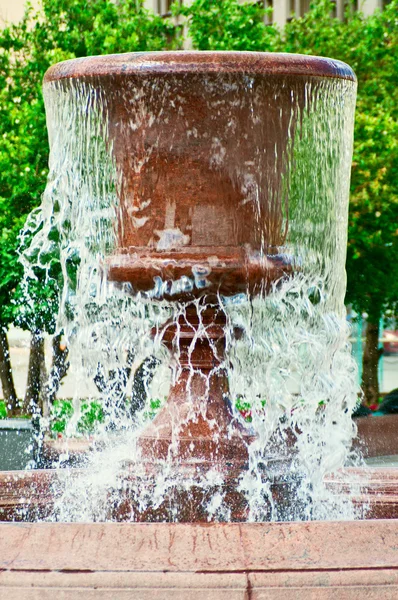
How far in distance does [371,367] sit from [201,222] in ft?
49.8

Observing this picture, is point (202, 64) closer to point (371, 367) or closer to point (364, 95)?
point (364, 95)

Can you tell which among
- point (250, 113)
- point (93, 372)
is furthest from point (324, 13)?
point (250, 113)

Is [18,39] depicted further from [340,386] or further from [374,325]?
[340,386]

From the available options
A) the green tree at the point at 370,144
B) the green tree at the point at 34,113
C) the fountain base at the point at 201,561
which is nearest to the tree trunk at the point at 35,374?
the green tree at the point at 34,113

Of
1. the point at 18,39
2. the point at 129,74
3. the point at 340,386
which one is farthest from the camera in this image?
the point at 18,39

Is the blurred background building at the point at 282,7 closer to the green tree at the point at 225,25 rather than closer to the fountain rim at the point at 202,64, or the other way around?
the green tree at the point at 225,25

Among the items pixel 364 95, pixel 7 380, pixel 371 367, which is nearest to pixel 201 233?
pixel 364 95

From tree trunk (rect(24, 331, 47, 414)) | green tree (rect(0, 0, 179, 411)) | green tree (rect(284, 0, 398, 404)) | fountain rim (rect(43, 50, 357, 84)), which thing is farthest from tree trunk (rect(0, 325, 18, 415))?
fountain rim (rect(43, 50, 357, 84))

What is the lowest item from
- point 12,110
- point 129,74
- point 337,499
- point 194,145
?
point 12,110

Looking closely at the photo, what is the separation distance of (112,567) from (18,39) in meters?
15.0

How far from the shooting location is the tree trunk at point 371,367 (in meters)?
20.0

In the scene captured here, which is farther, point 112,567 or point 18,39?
point 18,39

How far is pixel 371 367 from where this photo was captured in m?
20.9

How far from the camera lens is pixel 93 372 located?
8.29 meters
